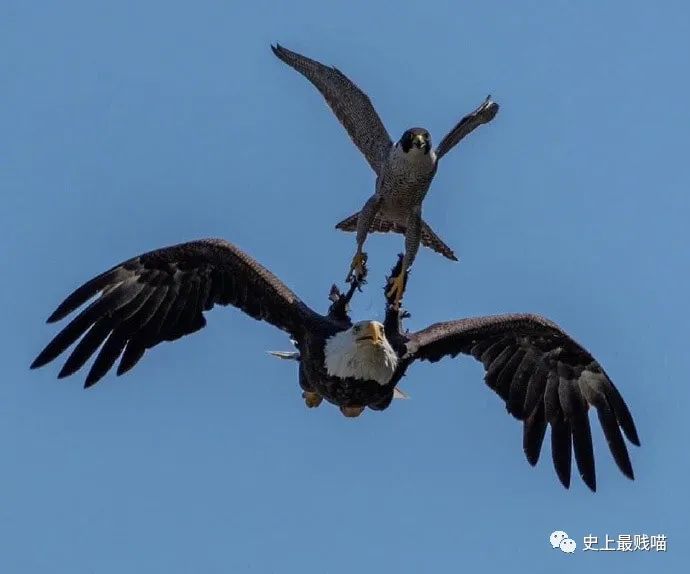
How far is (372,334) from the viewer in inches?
641

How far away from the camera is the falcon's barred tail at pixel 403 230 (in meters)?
16.8

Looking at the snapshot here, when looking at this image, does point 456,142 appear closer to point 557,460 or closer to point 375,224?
point 375,224

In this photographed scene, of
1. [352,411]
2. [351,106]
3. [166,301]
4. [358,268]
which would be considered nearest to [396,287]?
[358,268]

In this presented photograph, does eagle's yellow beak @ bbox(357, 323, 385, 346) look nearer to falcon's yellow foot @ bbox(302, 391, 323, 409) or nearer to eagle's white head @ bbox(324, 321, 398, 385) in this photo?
eagle's white head @ bbox(324, 321, 398, 385)

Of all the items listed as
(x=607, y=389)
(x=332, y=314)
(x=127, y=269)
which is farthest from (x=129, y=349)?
(x=607, y=389)

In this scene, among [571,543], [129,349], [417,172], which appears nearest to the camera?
[417,172]

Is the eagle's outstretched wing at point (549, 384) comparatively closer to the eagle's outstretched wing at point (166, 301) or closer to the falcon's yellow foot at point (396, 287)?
the falcon's yellow foot at point (396, 287)

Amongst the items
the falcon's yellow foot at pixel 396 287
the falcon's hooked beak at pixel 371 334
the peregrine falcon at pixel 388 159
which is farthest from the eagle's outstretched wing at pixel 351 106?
the falcon's hooked beak at pixel 371 334

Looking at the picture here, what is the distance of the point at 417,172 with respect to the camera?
1598 centimetres

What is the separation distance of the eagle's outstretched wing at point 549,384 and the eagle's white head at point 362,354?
0.94m

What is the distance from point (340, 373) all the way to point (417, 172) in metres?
1.85

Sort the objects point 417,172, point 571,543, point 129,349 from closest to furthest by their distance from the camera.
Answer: point 417,172 < point 129,349 < point 571,543

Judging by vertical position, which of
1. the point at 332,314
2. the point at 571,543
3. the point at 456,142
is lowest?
the point at 571,543

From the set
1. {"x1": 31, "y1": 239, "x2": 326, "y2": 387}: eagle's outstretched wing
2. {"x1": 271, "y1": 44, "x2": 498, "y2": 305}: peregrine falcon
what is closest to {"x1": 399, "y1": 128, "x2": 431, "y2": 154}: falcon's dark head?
{"x1": 271, "y1": 44, "x2": 498, "y2": 305}: peregrine falcon
